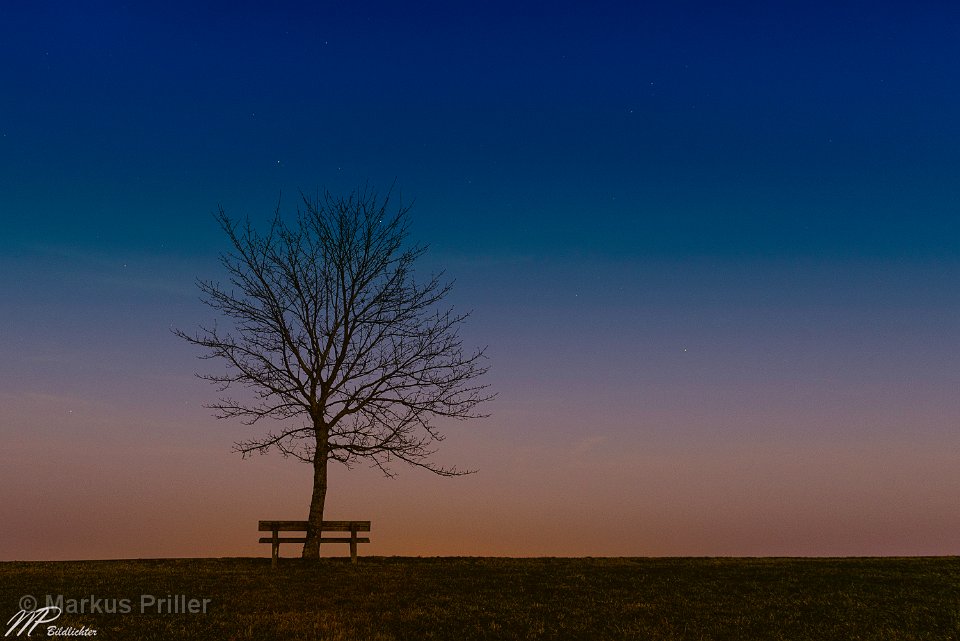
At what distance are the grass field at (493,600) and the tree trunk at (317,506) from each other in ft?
3.10

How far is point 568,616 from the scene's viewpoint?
49.3 feet

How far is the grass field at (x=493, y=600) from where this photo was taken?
1393 cm

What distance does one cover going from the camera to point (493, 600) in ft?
53.9

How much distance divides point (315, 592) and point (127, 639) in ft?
15.8

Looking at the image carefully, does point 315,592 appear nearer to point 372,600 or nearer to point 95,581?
point 372,600

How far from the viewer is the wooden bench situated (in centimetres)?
2238

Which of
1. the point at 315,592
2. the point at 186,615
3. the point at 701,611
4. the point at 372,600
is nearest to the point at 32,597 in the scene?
the point at 186,615

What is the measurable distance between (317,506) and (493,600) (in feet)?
30.9

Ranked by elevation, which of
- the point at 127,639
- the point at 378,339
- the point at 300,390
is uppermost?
the point at 378,339

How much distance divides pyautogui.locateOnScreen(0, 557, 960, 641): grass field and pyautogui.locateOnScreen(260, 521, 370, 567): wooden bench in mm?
568
